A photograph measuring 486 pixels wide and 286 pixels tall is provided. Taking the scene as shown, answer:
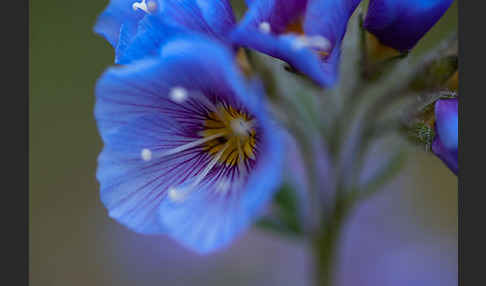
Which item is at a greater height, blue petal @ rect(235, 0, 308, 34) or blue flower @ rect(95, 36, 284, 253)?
blue petal @ rect(235, 0, 308, 34)

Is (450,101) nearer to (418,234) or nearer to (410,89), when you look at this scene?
(410,89)

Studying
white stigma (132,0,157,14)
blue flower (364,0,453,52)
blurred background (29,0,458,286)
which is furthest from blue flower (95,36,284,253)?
blurred background (29,0,458,286)

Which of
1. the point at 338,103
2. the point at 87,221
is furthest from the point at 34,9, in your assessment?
the point at 338,103

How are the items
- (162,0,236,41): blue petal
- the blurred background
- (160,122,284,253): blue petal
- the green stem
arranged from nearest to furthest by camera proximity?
(160,122,284,253): blue petal, (162,0,236,41): blue petal, the green stem, the blurred background

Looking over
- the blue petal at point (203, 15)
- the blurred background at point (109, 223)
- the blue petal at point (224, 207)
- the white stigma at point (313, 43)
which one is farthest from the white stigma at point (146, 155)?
the blurred background at point (109, 223)

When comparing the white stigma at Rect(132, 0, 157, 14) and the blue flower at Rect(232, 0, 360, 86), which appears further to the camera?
the white stigma at Rect(132, 0, 157, 14)

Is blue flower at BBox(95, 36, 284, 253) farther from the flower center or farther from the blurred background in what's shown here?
the blurred background

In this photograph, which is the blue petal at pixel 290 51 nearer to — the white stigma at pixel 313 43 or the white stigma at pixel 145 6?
the white stigma at pixel 313 43

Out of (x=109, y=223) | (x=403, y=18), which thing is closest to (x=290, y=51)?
(x=403, y=18)

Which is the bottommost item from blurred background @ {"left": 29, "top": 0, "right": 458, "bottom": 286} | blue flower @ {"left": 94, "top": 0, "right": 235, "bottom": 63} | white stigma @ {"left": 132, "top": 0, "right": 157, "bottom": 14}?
blurred background @ {"left": 29, "top": 0, "right": 458, "bottom": 286}
